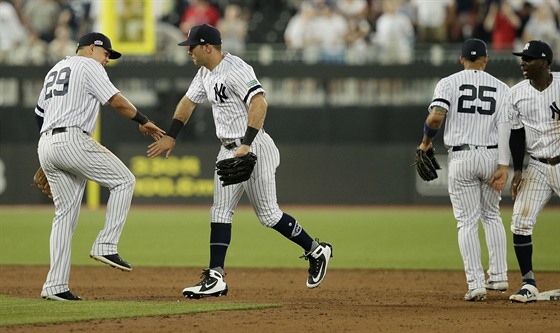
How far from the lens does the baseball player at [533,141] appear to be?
8.66m

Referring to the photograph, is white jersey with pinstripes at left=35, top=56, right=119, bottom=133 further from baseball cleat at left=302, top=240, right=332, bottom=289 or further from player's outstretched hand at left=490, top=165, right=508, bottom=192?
player's outstretched hand at left=490, top=165, right=508, bottom=192

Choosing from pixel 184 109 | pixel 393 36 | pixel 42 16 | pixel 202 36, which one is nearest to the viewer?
pixel 202 36

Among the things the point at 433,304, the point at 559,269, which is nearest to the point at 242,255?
the point at 559,269

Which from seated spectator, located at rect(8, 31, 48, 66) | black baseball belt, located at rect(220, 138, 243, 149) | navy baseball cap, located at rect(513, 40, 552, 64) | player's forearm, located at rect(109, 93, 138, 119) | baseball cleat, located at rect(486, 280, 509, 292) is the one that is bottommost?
baseball cleat, located at rect(486, 280, 509, 292)

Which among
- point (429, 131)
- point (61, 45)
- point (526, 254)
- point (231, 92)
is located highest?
point (61, 45)

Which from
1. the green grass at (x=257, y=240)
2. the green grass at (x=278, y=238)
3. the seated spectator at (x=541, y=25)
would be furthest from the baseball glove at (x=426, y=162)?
the seated spectator at (x=541, y=25)

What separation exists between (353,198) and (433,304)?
34.6 feet

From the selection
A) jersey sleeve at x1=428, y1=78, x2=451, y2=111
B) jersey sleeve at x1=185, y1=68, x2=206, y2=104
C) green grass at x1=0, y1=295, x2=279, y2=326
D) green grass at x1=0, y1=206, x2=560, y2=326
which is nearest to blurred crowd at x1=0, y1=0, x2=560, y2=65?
green grass at x1=0, y1=206, x2=560, y2=326

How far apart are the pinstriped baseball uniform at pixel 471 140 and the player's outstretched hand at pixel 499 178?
68 millimetres

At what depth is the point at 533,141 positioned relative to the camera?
8781 millimetres

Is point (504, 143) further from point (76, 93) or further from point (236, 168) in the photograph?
point (76, 93)

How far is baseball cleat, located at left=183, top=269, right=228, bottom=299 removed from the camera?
8.52 metres

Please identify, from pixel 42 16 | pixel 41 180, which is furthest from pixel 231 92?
pixel 42 16

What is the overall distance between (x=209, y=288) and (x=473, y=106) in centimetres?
261
